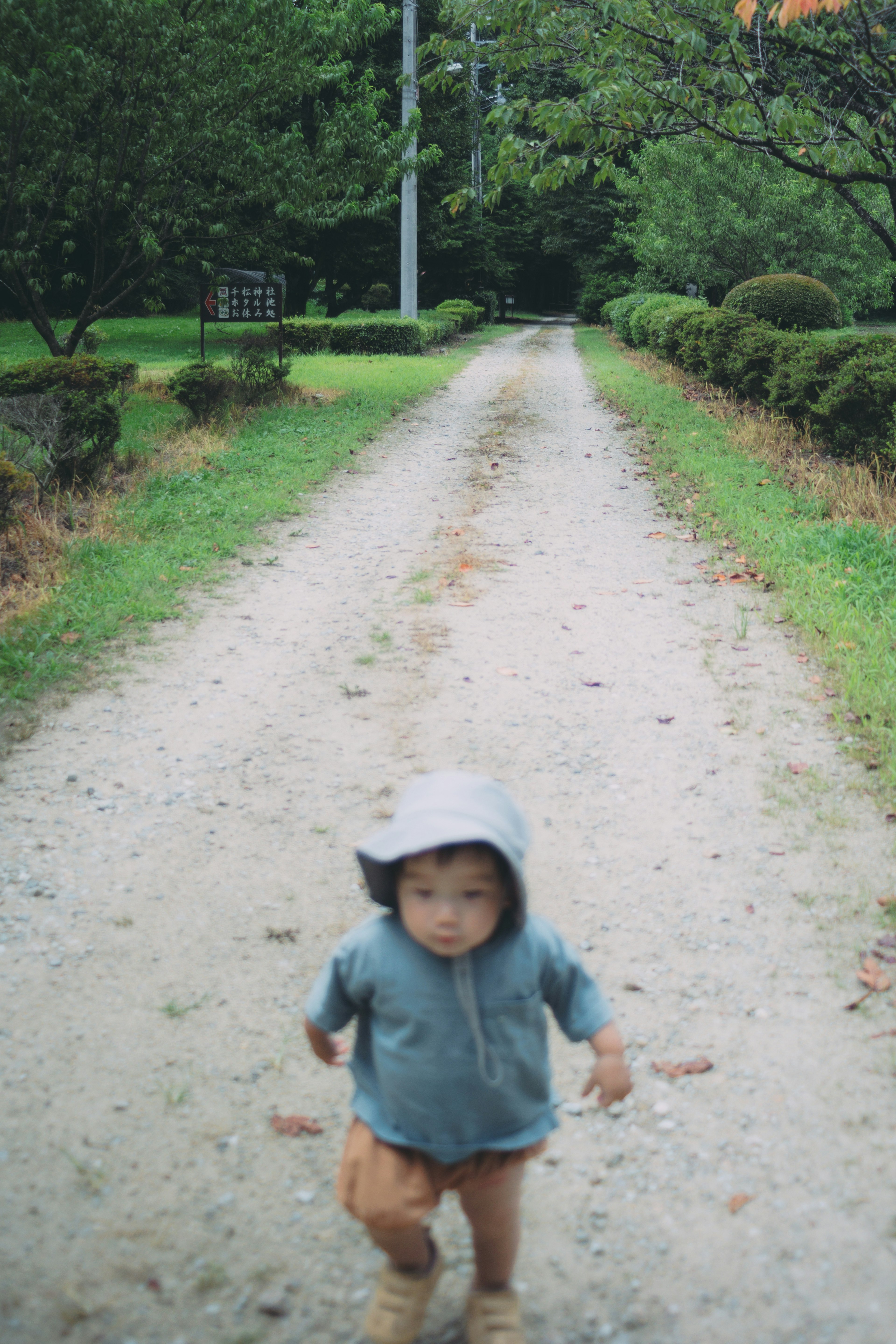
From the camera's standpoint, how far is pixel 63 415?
8969mm

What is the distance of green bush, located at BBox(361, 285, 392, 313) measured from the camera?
3756 centimetres

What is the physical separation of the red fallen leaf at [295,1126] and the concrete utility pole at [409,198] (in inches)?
824

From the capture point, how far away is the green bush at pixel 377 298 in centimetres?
3756

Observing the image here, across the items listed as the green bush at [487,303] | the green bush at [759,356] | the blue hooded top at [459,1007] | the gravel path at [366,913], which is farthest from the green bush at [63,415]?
the green bush at [487,303]

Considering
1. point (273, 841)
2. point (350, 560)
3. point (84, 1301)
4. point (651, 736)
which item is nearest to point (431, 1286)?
point (84, 1301)

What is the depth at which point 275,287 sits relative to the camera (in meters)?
15.8

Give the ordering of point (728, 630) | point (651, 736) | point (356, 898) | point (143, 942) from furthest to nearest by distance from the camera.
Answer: point (728, 630)
point (651, 736)
point (356, 898)
point (143, 942)

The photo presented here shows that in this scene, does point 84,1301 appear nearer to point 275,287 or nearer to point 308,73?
point 308,73

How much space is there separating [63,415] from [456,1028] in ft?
27.3

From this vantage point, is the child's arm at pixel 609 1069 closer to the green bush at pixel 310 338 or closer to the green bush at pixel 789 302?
the green bush at pixel 789 302

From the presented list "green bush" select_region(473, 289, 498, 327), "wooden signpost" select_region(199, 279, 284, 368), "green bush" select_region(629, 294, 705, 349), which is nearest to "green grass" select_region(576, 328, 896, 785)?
"wooden signpost" select_region(199, 279, 284, 368)

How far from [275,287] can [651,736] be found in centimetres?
1317

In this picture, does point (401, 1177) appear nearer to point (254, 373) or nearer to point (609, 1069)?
point (609, 1069)

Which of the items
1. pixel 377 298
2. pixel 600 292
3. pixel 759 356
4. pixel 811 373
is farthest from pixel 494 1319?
pixel 600 292
